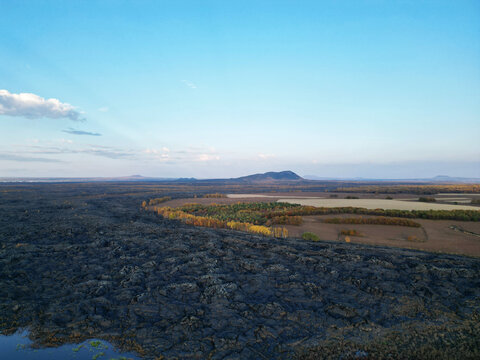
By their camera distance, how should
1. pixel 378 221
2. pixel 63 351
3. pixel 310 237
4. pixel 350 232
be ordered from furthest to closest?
pixel 378 221, pixel 350 232, pixel 310 237, pixel 63 351

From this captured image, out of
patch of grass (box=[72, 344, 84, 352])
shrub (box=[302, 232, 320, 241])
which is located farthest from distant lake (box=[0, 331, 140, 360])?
shrub (box=[302, 232, 320, 241])

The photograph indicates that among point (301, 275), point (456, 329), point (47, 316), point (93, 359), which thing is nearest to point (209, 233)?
point (301, 275)

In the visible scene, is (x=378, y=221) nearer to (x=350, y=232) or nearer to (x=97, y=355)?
(x=350, y=232)

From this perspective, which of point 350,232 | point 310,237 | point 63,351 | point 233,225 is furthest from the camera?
point 233,225

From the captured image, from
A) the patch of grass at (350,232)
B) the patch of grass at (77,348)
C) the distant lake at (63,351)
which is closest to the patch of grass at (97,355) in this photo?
the distant lake at (63,351)

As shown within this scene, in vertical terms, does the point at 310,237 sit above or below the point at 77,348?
below

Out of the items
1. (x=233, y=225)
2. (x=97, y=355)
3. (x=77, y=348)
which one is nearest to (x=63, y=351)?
(x=77, y=348)

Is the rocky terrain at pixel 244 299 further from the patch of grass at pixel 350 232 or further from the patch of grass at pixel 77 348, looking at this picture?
the patch of grass at pixel 350 232
